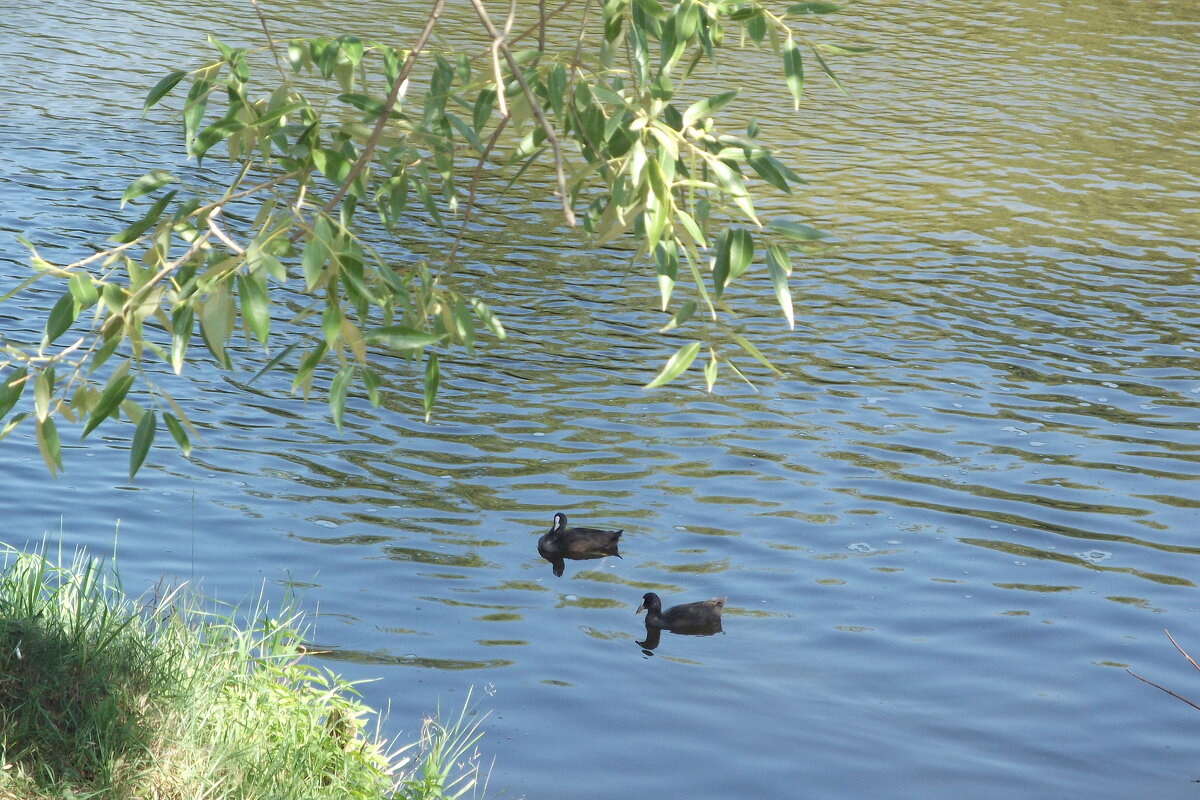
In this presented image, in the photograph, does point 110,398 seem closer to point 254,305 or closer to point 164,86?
point 254,305

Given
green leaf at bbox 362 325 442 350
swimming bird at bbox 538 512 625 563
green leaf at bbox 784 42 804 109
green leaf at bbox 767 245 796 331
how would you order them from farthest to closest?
swimming bird at bbox 538 512 625 563
green leaf at bbox 784 42 804 109
green leaf at bbox 362 325 442 350
green leaf at bbox 767 245 796 331

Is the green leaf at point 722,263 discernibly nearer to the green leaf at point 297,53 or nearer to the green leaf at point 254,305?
the green leaf at point 254,305

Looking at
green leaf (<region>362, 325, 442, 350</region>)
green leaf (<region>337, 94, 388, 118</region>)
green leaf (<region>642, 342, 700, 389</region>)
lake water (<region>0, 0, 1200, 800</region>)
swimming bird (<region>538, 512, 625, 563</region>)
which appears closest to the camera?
green leaf (<region>642, 342, 700, 389</region>)

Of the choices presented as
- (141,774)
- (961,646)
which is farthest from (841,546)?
(141,774)

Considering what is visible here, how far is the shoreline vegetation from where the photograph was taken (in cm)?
527

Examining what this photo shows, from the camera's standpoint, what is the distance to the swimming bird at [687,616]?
8375 millimetres

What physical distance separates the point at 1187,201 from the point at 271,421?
1349 centimetres

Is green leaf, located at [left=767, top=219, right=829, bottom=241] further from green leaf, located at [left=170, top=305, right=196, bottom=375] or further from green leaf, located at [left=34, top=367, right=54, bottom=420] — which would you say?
green leaf, located at [left=34, top=367, right=54, bottom=420]

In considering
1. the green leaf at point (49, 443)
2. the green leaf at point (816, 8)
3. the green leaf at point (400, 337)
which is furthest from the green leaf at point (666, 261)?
the green leaf at point (49, 443)

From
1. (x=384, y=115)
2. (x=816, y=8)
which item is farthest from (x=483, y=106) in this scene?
(x=816, y=8)

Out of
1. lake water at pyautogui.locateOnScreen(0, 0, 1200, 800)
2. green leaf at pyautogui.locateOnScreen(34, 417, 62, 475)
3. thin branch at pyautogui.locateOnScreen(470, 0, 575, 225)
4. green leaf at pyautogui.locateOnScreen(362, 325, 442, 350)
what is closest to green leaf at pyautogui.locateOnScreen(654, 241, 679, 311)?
thin branch at pyautogui.locateOnScreen(470, 0, 575, 225)

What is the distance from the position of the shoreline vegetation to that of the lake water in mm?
1165

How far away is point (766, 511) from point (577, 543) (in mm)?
1607

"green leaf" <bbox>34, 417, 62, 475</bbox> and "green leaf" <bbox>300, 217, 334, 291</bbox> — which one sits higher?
"green leaf" <bbox>300, 217, 334, 291</bbox>
